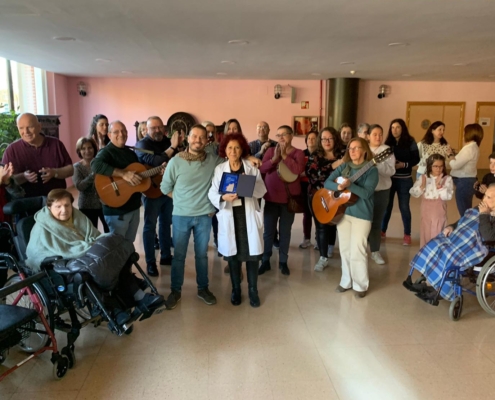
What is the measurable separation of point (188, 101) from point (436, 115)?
6.04 meters

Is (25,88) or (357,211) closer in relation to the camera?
(357,211)

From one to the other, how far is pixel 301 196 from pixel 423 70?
5286 millimetres

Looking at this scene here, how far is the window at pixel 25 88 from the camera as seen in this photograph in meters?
6.74

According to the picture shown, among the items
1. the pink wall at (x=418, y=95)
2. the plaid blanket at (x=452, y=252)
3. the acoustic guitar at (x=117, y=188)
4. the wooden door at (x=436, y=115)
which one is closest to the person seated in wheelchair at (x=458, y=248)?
the plaid blanket at (x=452, y=252)

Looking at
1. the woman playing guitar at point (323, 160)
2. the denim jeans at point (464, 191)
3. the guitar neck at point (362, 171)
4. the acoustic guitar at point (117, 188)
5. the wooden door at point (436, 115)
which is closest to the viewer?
the guitar neck at point (362, 171)

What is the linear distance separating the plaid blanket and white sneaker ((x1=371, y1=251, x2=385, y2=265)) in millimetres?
915

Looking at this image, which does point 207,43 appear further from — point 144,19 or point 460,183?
point 460,183

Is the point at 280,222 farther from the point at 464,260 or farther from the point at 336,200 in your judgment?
the point at 464,260

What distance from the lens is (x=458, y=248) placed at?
2896 mm

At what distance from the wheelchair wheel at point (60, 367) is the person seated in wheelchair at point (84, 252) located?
351mm

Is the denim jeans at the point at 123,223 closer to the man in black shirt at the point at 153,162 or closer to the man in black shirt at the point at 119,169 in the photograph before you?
the man in black shirt at the point at 119,169

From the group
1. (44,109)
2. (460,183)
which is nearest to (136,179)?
(460,183)

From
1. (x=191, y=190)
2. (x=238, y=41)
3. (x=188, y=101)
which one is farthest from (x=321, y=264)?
(x=188, y=101)

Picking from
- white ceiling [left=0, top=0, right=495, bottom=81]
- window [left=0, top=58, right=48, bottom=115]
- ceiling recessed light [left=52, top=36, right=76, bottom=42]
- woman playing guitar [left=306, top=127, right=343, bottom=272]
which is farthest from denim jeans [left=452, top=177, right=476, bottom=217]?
window [left=0, top=58, right=48, bottom=115]
